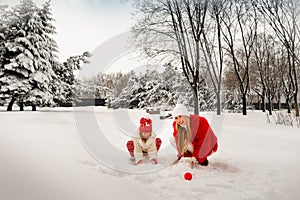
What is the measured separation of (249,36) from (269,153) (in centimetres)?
598

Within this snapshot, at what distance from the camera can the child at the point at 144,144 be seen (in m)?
1.71

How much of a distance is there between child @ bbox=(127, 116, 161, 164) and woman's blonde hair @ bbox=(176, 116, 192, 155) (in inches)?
6.9

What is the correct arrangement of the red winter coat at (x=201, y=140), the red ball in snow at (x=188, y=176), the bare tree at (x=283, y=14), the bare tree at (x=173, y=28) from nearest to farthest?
the red ball in snow at (x=188, y=176), the red winter coat at (x=201, y=140), the bare tree at (x=173, y=28), the bare tree at (x=283, y=14)

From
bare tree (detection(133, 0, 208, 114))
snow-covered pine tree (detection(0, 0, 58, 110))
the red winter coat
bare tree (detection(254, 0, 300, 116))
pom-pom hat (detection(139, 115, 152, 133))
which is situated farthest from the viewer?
bare tree (detection(254, 0, 300, 116))

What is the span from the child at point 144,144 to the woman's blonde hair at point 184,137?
0.18 metres

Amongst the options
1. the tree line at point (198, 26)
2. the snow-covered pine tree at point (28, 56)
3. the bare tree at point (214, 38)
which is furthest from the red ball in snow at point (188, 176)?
the snow-covered pine tree at point (28, 56)

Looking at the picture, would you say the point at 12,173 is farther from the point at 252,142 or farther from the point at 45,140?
the point at 252,142

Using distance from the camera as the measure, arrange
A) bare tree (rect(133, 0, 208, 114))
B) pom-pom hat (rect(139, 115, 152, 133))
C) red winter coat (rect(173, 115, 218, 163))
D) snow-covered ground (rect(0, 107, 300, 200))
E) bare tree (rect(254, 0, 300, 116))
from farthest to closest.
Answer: bare tree (rect(254, 0, 300, 116)) → bare tree (rect(133, 0, 208, 114)) → pom-pom hat (rect(139, 115, 152, 133)) → red winter coat (rect(173, 115, 218, 163)) → snow-covered ground (rect(0, 107, 300, 200))

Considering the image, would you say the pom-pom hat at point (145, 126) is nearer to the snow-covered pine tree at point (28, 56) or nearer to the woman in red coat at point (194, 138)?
the woman in red coat at point (194, 138)

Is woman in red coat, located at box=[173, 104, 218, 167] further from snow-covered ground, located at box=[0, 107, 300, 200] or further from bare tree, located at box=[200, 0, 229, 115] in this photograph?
bare tree, located at box=[200, 0, 229, 115]

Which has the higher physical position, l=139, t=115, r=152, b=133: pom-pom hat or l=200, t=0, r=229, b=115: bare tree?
l=200, t=0, r=229, b=115: bare tree

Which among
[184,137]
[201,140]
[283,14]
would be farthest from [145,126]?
[283,14]

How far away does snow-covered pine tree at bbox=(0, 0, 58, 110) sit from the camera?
15.3 ft

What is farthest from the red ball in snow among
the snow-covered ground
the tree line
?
the tree line
